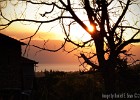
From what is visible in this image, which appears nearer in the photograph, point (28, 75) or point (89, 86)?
point (89, 86)

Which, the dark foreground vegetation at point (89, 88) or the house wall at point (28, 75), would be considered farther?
the house wall at point (28, 75)

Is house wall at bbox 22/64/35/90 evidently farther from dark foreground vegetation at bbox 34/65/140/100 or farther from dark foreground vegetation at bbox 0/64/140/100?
dark foreground vegetation at bbox 34/65/140/100

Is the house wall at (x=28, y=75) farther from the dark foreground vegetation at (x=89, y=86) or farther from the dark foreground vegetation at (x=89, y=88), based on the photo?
the dark foreground vegetation at (x=89, y=86)

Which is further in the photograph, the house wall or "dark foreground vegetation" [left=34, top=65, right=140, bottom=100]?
the house wall

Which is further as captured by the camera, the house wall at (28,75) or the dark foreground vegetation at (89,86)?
the house wall at (28,75)

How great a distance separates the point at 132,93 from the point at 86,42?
4456 mm

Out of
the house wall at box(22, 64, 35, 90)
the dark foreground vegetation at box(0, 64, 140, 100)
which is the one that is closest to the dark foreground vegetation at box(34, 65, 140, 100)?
the dark foreground vegetation at box(0, 64, 140, 100)

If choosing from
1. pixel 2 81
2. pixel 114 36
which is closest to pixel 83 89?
pixel 2 81

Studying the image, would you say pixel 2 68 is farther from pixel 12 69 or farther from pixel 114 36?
pixel 114 36

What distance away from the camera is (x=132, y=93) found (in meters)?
13.5

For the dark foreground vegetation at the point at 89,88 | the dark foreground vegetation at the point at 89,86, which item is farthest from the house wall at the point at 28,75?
the dark foreground vegetation at the point at 89,86

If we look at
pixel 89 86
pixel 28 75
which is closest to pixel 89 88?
pixel 89 86

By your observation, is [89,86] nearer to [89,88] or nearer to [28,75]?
[89,88]

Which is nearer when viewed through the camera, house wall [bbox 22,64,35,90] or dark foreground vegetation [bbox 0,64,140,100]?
dark foreground vegetation [bbox 0,64,140,100]
